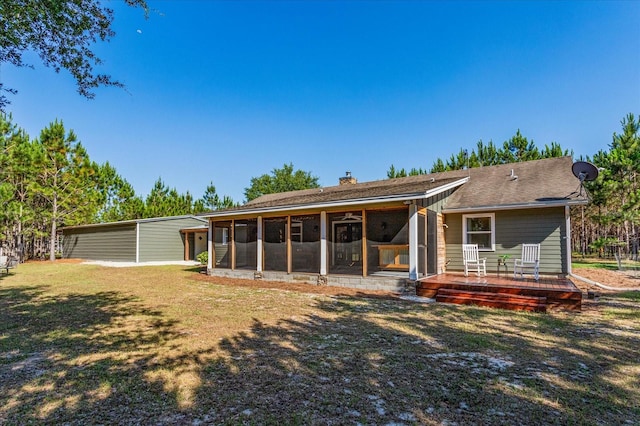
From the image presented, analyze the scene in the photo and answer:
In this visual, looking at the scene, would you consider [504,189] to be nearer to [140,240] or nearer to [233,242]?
[233,242]

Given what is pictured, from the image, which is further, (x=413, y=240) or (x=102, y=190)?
(x=102, y=190)

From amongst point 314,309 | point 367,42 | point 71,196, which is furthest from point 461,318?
point 71,196

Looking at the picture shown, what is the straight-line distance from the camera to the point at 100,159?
22484 mm

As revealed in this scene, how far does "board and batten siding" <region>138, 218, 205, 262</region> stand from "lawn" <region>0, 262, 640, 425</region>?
42.0 ft

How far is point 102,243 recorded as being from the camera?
20.2m

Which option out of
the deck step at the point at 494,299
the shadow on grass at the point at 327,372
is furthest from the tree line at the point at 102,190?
the shadow on grass at the point at 327,372

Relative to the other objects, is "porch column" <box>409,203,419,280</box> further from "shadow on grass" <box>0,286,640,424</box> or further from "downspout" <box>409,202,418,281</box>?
"shadow on grass" <box>0,286,640,424</box>

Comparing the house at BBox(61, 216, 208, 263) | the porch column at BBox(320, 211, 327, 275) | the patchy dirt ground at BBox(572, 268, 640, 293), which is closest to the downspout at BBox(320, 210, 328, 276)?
the porch column at BBox(320, 211, 327, 275)

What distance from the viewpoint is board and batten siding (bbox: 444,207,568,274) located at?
8656 mm

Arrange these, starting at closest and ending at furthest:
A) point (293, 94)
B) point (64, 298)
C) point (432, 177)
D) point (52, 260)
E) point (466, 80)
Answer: point (64, 298) < point (432, 177) < point (466, 80) < point (293, 94) < point (52, 260)

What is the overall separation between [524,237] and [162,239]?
60.2 feet

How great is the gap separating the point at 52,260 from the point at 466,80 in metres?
25.0

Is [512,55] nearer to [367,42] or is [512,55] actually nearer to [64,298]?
[367,42]

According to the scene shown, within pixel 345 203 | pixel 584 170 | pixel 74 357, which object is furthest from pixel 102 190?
pixel 584 170
